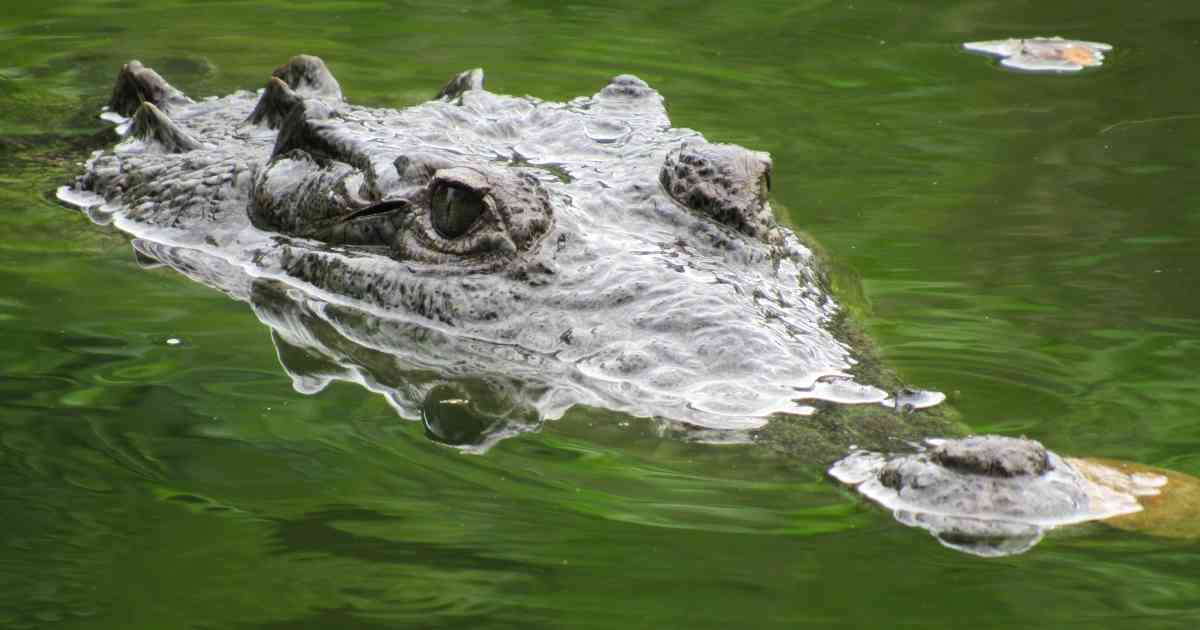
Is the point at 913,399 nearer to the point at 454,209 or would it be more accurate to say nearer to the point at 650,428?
the point at 650,428

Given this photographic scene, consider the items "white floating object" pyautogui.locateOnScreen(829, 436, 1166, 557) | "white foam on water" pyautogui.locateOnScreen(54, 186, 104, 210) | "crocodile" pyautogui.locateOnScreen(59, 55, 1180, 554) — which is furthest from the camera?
"white foam on water" pyautogui.locateOnScreen(54, 186, 104, 210)

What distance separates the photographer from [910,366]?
4.86 meters

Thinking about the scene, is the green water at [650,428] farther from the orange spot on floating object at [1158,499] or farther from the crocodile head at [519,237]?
the crocodile head at [519,237]

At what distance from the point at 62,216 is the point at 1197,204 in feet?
15.7

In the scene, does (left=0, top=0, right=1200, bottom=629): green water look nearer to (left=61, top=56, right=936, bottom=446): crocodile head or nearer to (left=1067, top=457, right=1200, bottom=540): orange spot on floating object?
(left=1067, top=457, right=1200, bottom=540): orange spot on floating object

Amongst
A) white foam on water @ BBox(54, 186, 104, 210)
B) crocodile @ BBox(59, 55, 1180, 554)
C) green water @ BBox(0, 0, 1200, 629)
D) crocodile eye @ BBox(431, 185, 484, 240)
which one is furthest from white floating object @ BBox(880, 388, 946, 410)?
white foam on water @ BBox(54, 186, 104, 210)

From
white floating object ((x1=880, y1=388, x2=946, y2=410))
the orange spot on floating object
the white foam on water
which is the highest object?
the orange spot on floating object

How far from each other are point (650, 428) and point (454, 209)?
1424 millimetres

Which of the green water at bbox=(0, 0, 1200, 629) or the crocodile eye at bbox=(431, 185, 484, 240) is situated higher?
the crocodile eye at bbox=(431, 185, 484, 240)

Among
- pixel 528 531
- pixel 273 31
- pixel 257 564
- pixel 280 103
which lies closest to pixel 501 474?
pixel 528 531

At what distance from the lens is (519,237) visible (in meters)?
5.23

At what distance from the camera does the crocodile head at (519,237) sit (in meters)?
4.56

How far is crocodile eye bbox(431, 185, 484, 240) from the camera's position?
5.30 metres

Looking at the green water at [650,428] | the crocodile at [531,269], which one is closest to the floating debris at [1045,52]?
the green water at [650,428]
